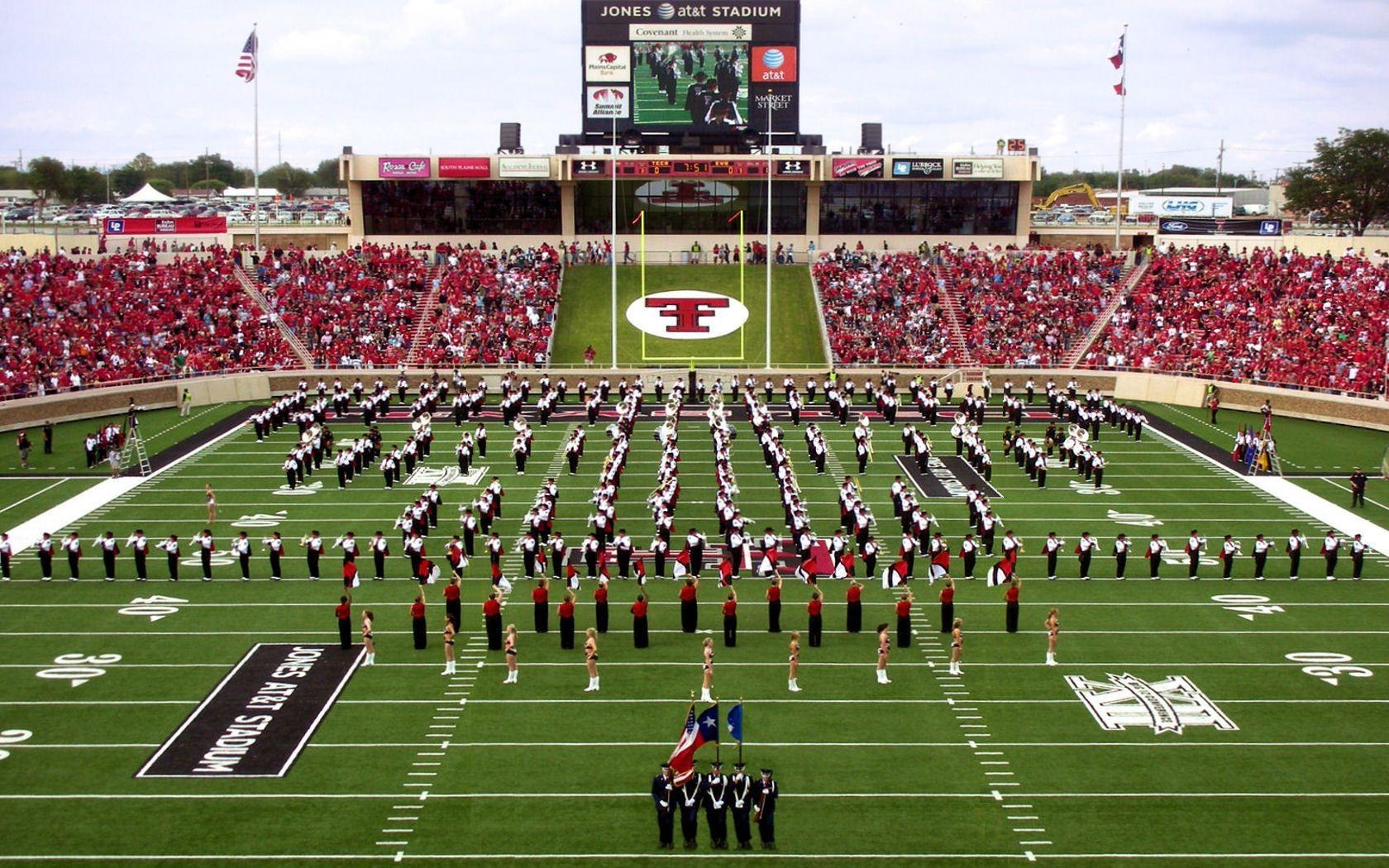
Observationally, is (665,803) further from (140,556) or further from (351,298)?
(351,298)

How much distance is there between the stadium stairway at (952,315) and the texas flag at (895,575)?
75.2ft

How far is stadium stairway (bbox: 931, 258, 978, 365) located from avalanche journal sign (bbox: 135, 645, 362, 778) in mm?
27734

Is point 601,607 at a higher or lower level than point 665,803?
higher

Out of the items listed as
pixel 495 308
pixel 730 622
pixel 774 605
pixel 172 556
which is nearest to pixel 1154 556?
pixel 774 605

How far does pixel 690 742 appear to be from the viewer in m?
12.6

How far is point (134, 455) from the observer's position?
30406 millimetres

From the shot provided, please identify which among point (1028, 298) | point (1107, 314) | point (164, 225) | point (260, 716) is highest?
point (164, 225)

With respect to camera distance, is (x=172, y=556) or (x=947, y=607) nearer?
(x=947, y=607)

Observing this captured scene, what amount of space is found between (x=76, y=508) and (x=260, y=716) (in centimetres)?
1204

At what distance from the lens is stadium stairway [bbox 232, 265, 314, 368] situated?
41469 mm

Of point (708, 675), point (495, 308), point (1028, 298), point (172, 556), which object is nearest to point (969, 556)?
point (708, 675)

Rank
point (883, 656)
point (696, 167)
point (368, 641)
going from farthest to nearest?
point (696, 167) → point (368, 641) → point (883, 656)

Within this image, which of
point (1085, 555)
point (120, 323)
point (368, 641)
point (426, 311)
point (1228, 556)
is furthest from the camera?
point (426, 311)

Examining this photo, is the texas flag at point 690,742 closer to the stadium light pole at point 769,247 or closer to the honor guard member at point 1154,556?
the honor guard member at point 1154,556
